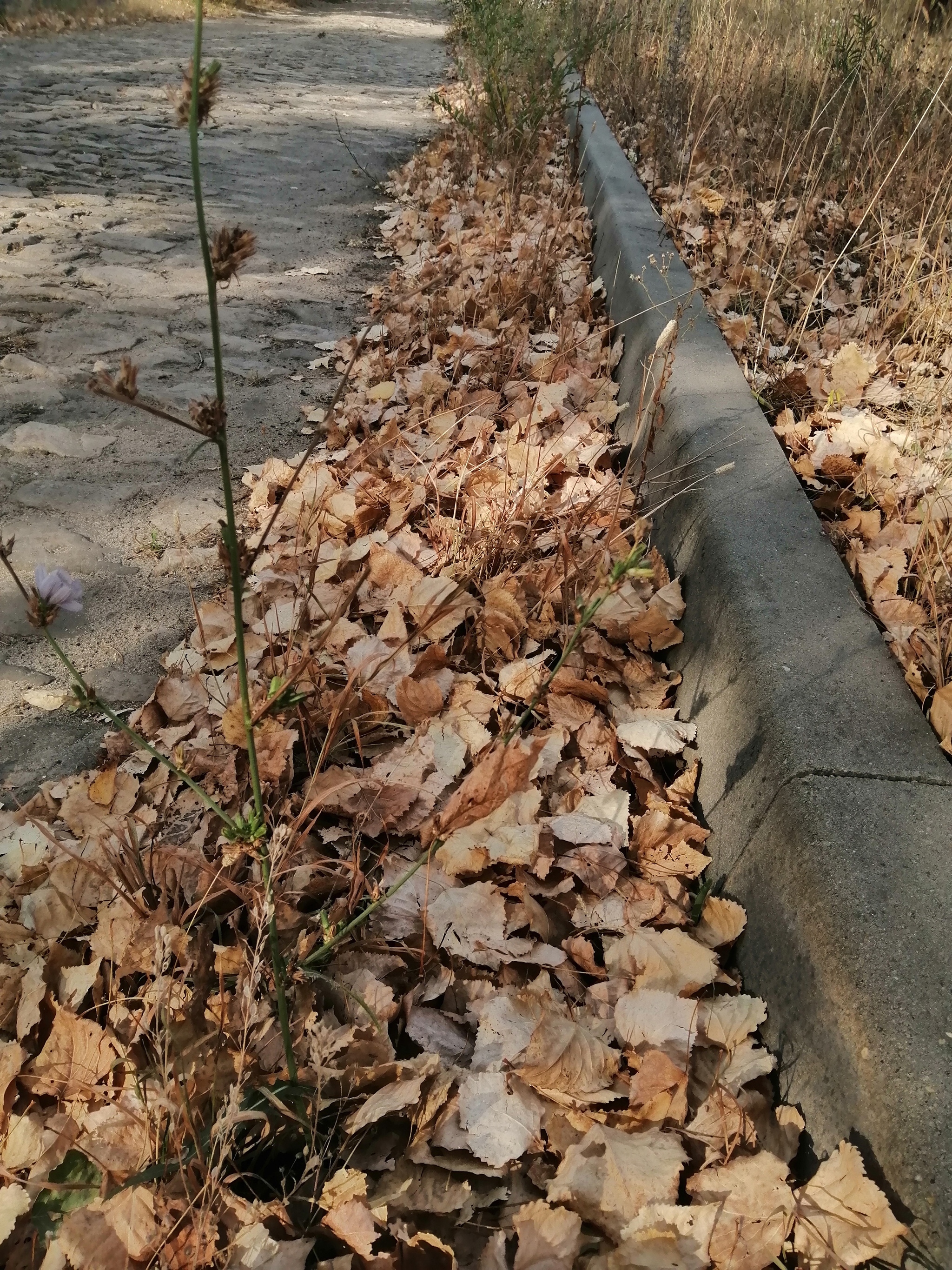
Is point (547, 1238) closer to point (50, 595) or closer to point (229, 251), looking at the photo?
point (50, 595)

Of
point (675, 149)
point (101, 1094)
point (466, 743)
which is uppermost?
point (675, 149)

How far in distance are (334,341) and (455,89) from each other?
6122 millimetres

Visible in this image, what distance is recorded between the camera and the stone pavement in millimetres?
2105

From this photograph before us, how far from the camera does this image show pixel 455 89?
322 inches

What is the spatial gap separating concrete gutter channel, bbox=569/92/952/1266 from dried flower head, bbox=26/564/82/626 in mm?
981

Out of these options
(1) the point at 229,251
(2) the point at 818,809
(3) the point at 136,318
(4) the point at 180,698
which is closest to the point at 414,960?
(2) the point at 818,809

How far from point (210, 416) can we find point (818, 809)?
921 millimetres

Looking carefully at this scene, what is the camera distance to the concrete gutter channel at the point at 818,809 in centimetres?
97

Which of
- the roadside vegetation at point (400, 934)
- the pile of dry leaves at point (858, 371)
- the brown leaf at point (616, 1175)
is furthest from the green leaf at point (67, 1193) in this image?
the pile of dry leaves at point (858, 371)

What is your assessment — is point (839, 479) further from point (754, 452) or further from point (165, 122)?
point (165, 122)

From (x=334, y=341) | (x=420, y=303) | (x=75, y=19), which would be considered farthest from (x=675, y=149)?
(x=75, y=19)

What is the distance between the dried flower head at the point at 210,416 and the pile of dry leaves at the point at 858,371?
1.13 m

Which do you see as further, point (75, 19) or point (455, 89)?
point (75, 19)

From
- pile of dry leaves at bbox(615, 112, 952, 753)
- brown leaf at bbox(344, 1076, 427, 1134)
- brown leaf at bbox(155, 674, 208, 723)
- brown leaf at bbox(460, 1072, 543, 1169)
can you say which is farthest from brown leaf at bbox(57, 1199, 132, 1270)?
pile of dry leaves at bbox(615, 112, 952, 753)
